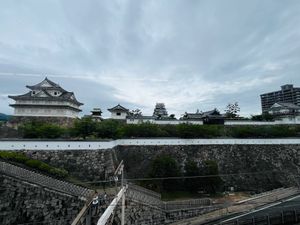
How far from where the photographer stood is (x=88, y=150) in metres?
17.4

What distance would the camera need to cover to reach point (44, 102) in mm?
26156

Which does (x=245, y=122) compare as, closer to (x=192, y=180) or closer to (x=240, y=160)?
(x=240, y=160)

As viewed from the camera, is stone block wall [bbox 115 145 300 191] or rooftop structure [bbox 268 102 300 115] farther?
rooftop structure [bbox 268 102 300 115]

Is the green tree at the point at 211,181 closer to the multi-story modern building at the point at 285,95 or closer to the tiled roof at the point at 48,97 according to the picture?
the tiled roof at the point at 48,97

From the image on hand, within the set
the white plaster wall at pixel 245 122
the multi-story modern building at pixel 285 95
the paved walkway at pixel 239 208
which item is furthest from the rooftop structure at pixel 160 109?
the multi-story modern building at pixel 285 95

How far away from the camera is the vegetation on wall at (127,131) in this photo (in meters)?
18.4

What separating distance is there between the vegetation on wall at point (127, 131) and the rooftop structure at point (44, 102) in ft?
12.8

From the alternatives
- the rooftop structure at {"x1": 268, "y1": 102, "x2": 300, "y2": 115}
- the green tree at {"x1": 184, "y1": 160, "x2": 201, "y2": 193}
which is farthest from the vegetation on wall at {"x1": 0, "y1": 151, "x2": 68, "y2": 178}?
the rooftop structure at {"x1": 268, "y1": 102, "x2": 300, "y2": 115}

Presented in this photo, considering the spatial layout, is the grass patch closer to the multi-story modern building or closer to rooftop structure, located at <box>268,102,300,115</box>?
rooftop structure, located at <box>268,102,300,115</box>

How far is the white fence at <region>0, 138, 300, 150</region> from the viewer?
1605 centimetres

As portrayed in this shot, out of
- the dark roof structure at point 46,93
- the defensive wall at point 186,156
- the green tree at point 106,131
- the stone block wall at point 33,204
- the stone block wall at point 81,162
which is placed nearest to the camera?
the stone block wall at point 33,204

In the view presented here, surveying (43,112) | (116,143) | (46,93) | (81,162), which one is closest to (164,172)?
(116,143)

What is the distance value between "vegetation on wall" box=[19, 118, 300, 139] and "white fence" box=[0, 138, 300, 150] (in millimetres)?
638

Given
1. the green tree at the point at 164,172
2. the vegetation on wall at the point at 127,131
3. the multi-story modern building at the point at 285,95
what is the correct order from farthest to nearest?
the multi-story modern building at the point at 285,95, the vegetation on wall at the point at 127,131, the green tree at the point at 164,172
